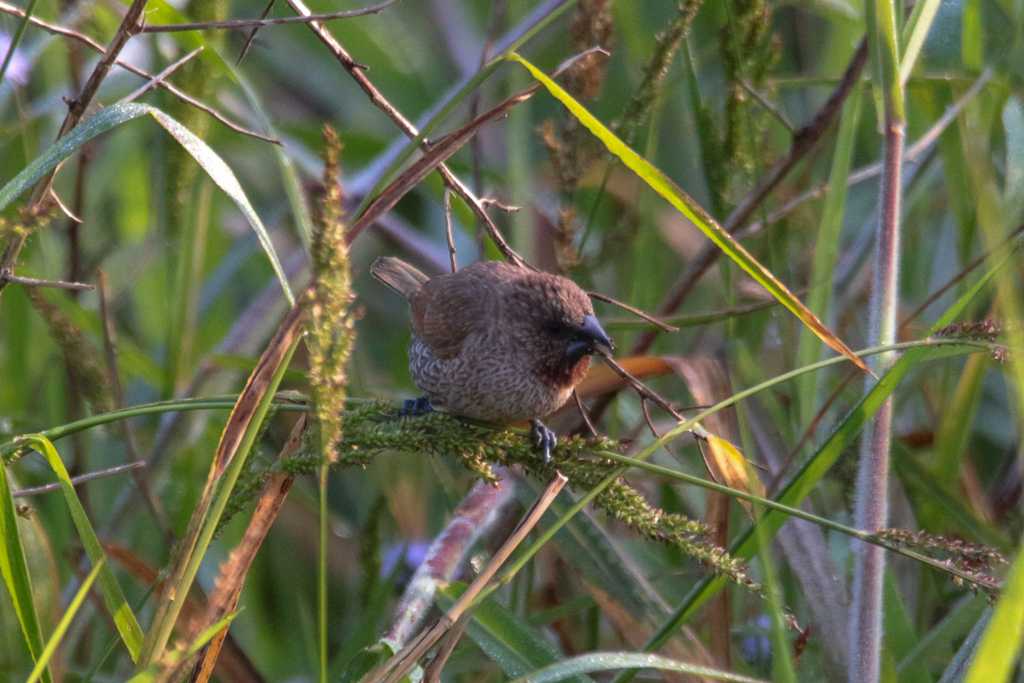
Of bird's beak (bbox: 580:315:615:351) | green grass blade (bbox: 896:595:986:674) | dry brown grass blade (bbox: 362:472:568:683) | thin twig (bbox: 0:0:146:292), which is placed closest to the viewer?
dry brown grass blade (bbox: 362:472:568:683)

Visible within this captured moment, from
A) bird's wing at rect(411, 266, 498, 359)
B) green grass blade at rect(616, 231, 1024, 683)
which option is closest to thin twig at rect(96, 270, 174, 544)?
bird's wing at rect(411, 266, 498, 359)

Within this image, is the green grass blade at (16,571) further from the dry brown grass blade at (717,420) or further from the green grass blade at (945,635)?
the green grass blade at (945,635)

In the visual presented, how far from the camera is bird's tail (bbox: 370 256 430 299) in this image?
10.4ft

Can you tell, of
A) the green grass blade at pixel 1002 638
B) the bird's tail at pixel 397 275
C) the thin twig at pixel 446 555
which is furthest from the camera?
the bird's tail at pixel 397 275

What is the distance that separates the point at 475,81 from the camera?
1831mm

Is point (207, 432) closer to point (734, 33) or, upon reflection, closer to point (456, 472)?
point (456, 472)

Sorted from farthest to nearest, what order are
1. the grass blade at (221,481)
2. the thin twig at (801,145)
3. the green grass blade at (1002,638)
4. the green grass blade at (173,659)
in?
the thin twig at (801,145), the grass blade at (221,481), the green grass blade at (173,659), the green grass blade at (1002,638)

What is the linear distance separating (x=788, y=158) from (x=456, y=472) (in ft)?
4.51

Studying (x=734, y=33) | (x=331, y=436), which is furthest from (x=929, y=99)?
(x=331, y=436)

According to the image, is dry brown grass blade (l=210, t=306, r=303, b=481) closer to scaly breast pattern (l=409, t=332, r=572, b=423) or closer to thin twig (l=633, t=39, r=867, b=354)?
scaly breast pattern (l=409, t=332, r=572, b=423)

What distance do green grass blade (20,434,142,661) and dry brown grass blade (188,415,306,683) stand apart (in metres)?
0.11

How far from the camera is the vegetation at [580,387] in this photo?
171 cm

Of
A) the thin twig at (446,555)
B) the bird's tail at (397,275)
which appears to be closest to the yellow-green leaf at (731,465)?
the thin twig at (446,555)

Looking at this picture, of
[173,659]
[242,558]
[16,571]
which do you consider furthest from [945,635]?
[16,571]
